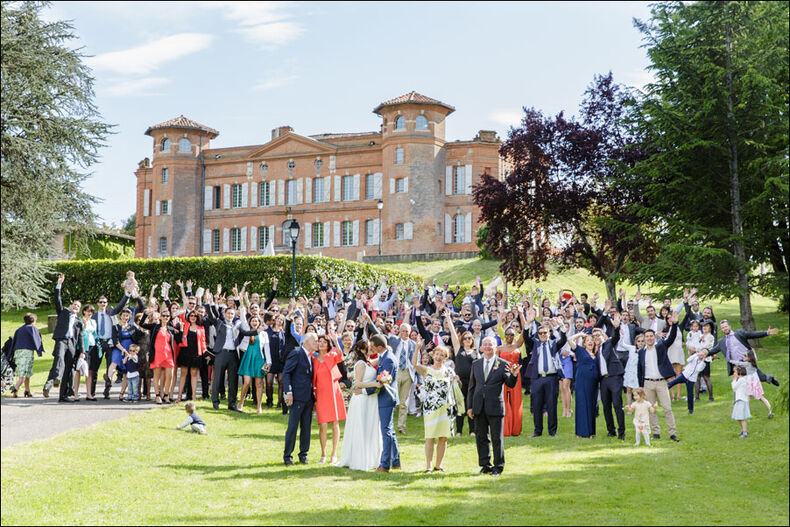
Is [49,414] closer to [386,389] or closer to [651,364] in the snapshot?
[386,389]

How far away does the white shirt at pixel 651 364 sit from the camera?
47.6 feet

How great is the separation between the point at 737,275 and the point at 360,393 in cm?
1619

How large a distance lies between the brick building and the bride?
46.0 meters

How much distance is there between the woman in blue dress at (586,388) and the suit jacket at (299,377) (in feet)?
17.9

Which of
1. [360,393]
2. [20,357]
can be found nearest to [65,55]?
[20,357]

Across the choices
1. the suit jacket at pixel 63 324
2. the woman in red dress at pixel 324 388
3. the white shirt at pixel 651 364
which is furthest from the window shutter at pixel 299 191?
the woman in red dress at pixel 324 388

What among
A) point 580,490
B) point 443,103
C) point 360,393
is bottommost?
point 580,490

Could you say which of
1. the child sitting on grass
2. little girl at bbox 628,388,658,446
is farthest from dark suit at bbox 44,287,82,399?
little girl at bbox 628,388,658,446

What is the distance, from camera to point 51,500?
922 cm

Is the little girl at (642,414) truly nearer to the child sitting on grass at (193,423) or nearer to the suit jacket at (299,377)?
the suit jacket at (299,377)

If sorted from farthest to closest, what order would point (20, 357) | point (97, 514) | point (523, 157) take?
1. point (523, 157)
2. point (20, 357)
3. point (97, 514)

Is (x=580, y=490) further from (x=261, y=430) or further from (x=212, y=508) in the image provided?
(x=261, y=430)

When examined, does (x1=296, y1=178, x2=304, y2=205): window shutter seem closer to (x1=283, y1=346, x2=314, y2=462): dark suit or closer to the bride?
(x1=283, y1=346, x2=314, y2=462): dark suit

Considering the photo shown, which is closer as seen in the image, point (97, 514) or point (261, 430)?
point (97, 514)
